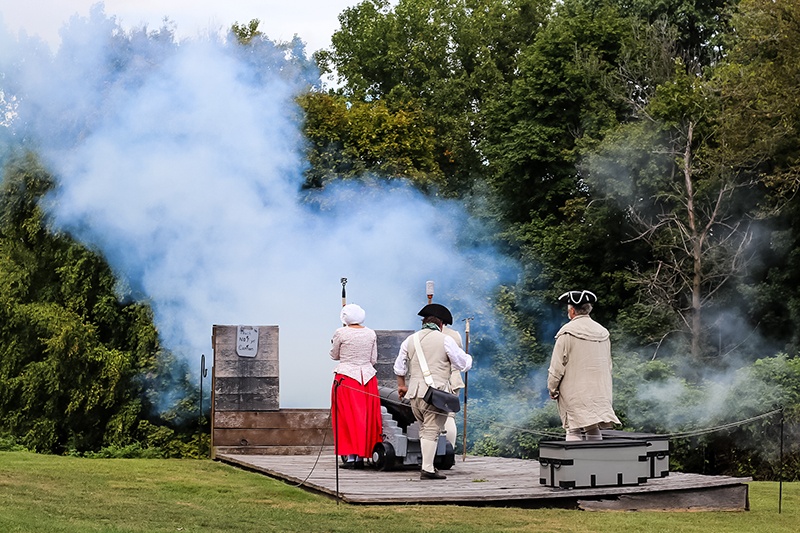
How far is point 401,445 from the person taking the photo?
13688 mm

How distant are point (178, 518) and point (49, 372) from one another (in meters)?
12.8

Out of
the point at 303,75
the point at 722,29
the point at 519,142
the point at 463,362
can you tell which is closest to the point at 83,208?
the point at 303,75

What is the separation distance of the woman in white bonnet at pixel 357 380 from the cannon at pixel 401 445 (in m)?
0.14

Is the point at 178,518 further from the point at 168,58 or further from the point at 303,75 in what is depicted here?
the point at 303,75

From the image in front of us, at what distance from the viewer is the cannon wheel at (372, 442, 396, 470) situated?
45.0ft

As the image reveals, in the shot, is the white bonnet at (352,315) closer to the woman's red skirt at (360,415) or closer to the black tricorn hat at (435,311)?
the woman's red skirt at (360,415)

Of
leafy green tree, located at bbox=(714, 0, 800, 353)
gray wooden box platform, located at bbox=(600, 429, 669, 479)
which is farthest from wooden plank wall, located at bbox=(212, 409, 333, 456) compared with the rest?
leafy green tree, located at bbox=(714, 0, 800, 353)

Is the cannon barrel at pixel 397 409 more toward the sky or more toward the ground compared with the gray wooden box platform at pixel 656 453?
more toward the sky

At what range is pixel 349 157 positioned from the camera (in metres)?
24.5

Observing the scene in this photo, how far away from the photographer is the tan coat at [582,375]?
11922 mm

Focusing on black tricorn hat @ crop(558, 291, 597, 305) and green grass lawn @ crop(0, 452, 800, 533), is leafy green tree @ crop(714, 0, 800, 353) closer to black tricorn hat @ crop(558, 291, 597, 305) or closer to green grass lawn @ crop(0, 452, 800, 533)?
green grass lawn @ crop(0, 452, 800, 533)

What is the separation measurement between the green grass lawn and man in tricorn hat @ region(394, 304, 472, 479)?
69 centimetres

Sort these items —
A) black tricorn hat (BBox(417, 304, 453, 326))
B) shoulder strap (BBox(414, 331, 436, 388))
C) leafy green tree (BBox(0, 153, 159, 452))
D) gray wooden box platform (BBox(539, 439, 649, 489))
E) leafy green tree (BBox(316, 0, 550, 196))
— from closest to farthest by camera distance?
A: gray wooden box platform (BBox(539, 439, 649, 489)) < shoulder strap (BBox(414, 331, 436, 388)) < black tricorn hat (BBox(417, 304, 453, 326)) < leafy green tree (BBox(0, 153, 159, 452)) < leafy green tree (BBox(316, 0, 550, 196))

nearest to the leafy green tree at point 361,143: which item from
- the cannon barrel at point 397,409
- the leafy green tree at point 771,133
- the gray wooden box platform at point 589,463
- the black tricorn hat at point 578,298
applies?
the leafy green tree at point 771,133
